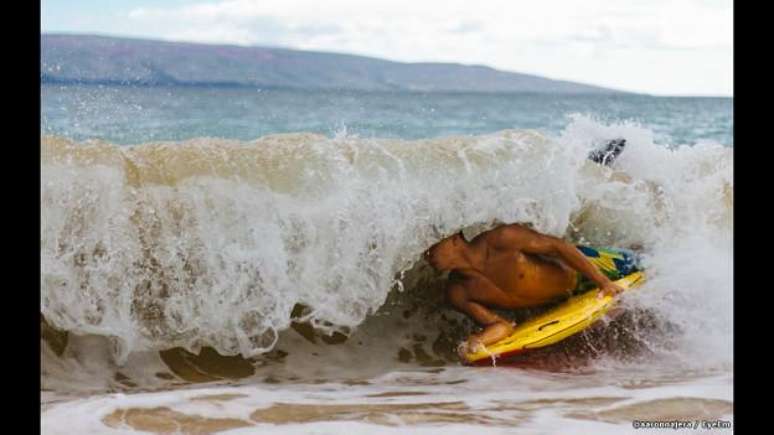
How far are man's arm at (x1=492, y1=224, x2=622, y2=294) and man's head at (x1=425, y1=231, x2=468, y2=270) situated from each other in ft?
0.48

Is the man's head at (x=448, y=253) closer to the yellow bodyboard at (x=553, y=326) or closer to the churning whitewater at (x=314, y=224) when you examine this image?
the churning whitewater at (x=314, y=224)

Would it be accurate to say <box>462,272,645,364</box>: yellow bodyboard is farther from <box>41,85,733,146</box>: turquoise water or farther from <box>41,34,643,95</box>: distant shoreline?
<box>41,34,643,95</box>: distant shoreline

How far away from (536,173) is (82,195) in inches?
72.9

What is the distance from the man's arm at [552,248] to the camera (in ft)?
12.9

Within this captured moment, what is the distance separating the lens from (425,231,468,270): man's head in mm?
3920

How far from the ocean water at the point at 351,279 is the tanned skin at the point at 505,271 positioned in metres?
0.07

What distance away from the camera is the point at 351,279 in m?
3.93

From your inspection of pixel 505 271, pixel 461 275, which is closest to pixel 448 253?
pixel 461 275

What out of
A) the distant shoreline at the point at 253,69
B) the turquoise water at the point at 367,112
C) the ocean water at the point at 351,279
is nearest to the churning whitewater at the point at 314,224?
the ocean water at the point at 351,279

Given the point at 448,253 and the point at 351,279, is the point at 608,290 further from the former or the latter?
the point at 351,279
